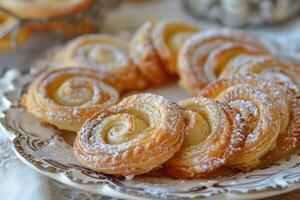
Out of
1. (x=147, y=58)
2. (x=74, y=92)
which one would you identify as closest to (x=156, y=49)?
(x=147, y=58)

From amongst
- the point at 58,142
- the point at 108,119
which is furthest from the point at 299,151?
the point at 58,142

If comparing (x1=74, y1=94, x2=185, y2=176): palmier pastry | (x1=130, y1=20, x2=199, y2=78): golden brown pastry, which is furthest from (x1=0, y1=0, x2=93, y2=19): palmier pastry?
(x1=74, y1=94, x2=185, y2=176): palmier pastry

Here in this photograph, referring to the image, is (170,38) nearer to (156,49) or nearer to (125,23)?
(156,49)

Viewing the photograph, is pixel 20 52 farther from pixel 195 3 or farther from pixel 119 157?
pixel 119 157

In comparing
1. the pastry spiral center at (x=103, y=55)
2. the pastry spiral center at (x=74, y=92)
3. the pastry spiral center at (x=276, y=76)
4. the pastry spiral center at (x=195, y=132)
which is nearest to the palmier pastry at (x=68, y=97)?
the pastry spiral center at (x=74, y=92)

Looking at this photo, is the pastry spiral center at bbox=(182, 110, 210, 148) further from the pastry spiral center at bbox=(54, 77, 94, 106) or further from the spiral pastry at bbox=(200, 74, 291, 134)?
the pastry spiral center at bbox=(54, 77, 94, 106)

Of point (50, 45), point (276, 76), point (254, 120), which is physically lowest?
point (254, 120)

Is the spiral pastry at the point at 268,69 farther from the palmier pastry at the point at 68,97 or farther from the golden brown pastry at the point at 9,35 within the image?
the golden brown pastry at the point at 9,35
